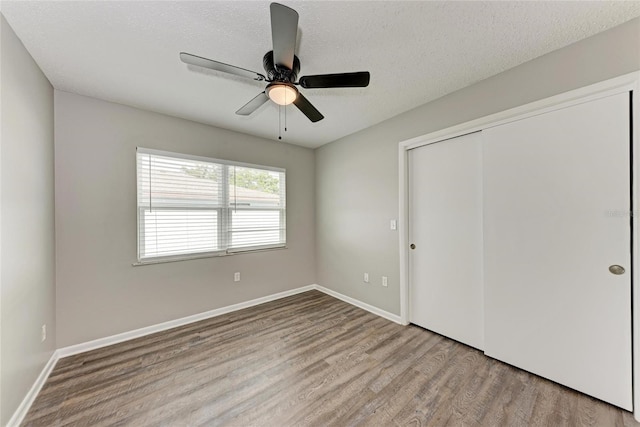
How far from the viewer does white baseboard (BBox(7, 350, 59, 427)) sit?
1.48 m

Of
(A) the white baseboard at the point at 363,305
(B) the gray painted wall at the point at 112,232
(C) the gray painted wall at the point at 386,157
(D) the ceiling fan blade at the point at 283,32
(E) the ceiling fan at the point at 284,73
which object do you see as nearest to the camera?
(D) the ceiling fan blade at the point at 283,32

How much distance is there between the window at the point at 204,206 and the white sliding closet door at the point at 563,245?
2821 mm

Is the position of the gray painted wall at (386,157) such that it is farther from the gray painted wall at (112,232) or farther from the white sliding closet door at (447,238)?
the gray painted wall at (112,232)

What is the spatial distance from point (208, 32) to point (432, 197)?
2.50 meters

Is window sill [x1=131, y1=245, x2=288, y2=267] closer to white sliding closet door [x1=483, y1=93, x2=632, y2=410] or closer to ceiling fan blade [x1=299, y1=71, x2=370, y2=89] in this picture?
ceiling fan blade [x1=299, y1=71, x2=370, y2=89]

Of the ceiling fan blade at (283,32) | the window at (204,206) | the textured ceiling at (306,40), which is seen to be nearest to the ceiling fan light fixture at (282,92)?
the ceiling fan blade at (283,32)

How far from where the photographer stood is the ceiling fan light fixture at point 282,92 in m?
1.57

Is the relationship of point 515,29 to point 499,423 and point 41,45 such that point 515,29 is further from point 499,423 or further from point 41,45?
point 41,45

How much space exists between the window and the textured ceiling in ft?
2.76

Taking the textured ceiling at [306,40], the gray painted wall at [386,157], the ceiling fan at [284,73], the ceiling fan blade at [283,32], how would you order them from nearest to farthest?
the ceiling fan blade at [283,32] < the ceiling fan at [284,73] < the textured ceiling at [306,40] < the gray painted wall at [386,157]

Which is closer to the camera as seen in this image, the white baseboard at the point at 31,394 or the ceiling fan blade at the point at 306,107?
the white baseboard at the point at 31,394

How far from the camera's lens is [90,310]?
2355 mm

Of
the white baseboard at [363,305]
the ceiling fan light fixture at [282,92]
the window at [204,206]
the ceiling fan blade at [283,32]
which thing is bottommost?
the white baseboard at [363,305]

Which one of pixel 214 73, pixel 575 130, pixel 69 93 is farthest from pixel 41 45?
pixel 575 130
